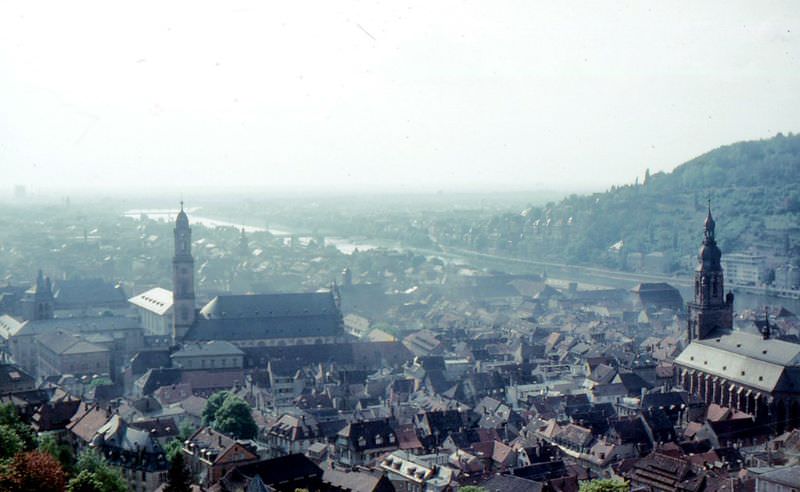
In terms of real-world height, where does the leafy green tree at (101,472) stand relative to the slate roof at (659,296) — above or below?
above

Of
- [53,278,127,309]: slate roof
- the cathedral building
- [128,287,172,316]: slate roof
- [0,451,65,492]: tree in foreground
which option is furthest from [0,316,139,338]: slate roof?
[0,451,65,492]: tree in foreground

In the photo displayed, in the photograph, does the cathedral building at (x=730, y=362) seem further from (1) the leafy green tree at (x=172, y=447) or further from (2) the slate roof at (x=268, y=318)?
(1) the leafy green tree at (x=172, y=447)

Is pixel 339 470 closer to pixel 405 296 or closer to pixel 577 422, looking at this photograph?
pixel 577 422

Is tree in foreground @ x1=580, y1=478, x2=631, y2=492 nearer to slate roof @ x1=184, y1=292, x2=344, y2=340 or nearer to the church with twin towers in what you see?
the church with twin towers

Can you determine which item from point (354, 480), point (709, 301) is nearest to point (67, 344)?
point (354, 480)

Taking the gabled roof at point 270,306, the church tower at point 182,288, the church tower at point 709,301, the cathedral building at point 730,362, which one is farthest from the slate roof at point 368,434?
the church tower at point 182,288

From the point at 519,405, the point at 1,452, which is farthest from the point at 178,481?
the point at 519,405

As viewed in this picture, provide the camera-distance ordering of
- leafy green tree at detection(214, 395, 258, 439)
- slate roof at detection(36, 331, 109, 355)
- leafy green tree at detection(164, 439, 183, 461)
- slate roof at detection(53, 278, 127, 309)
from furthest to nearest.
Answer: slate roof at detection(53, 278, 127, 309) < slate roof at detection(36, 331, 109, 355) < leafy green tree at detection(214, 395, 258, 439) < leafy green tree at detection(164, 439, 183, 461)
